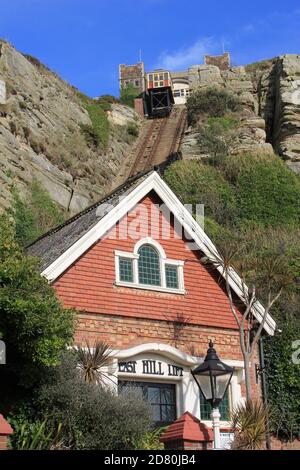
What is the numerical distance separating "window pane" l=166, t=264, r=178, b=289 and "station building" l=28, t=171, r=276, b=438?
0.10 feet

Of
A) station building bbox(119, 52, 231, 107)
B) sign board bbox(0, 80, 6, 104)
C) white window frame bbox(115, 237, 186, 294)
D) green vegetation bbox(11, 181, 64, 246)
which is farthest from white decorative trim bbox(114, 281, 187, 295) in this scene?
station building bbox(119, 52, 231, 107)

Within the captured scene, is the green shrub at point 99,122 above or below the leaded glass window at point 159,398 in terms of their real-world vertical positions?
above

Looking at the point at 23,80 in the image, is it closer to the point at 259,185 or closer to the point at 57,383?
the point at 259,185

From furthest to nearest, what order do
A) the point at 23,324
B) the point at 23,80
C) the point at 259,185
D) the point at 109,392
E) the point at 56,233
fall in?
the point at 23,80 < the point at 259,185 < the point at 56,233 < the point at 109,392 < the point at 23,324

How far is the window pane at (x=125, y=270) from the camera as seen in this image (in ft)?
71.3

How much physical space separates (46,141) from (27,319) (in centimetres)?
3541

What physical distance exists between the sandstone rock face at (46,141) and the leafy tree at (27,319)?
22123mm

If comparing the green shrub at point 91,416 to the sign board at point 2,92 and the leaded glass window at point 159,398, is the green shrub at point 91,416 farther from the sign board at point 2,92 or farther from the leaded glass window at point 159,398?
the sign board at point 2,92

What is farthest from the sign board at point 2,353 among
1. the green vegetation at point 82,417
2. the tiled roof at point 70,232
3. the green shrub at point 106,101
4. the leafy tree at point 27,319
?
the green shrub at point 106,101

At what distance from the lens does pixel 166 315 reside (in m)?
21.8

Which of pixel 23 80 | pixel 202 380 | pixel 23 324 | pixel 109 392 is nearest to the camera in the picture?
pixel 202 380

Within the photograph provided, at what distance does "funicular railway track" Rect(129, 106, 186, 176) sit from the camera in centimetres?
6384

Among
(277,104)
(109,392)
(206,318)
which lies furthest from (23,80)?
(109,392)

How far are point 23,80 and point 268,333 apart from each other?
35.3 metres
